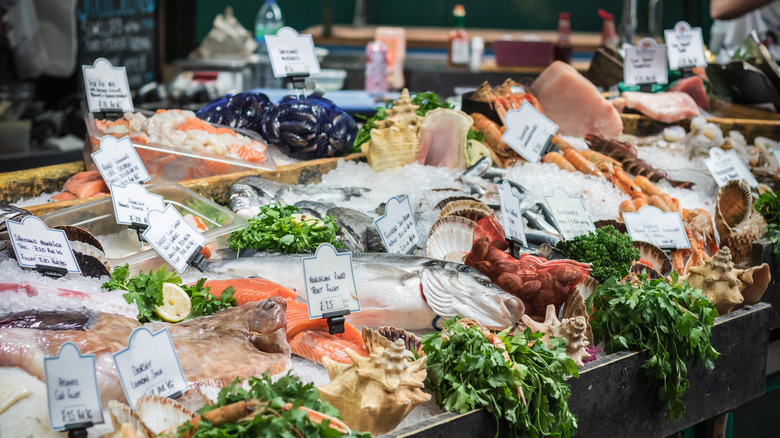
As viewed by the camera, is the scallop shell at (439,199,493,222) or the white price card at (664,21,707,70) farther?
the white price card at (664,21,707,70)

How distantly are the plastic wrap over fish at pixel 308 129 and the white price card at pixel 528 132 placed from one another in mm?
801

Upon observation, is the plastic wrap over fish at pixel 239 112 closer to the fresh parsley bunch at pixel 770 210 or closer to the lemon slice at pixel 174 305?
the lemon slice at pixel 174 305

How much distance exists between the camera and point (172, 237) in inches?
94.3

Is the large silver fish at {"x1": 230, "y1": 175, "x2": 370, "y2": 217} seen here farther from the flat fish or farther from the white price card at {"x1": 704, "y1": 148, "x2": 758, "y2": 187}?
the white price card at {"x1": 704, "y1": 148, "x2": 758, "y2": 187}

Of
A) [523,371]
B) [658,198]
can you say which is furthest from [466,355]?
[658,198]

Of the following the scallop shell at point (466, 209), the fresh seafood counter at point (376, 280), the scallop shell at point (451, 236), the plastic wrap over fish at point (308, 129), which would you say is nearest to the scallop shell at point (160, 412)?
the fresh seafood counter at point (376, 280)

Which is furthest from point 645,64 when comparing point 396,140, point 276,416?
point 276,416

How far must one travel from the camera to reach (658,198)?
10.6ft

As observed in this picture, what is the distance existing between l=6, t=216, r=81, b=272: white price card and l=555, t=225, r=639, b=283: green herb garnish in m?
1.58

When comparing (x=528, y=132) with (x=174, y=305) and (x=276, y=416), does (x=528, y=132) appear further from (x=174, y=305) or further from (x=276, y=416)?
(x=276, y=416)

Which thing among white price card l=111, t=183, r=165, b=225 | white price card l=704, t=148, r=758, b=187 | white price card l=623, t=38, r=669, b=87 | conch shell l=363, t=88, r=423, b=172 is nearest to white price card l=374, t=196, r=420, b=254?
white price card l=111, t=183, r=165, b=225

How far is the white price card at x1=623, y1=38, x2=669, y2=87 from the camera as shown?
4648 millimetres

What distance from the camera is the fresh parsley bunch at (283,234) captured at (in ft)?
8.23

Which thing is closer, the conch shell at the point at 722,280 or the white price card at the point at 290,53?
the conch shell at the point at 722,280
